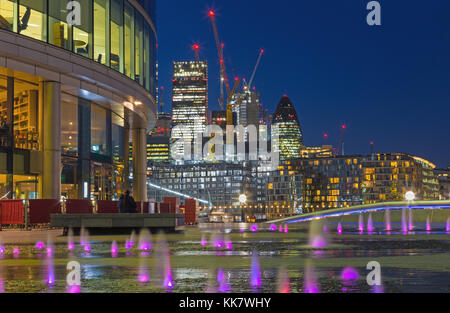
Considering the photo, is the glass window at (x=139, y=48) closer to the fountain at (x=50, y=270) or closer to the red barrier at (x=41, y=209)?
the red barrier at (x=41, y=209)

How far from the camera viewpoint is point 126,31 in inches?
1683

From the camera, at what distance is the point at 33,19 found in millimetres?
32844

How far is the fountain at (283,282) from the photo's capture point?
7559 mm

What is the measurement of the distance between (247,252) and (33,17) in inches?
902

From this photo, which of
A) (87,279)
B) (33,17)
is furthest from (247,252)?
(33,17)

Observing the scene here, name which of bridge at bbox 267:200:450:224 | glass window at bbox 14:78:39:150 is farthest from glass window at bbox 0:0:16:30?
bridge at bbox 267:200:450:224

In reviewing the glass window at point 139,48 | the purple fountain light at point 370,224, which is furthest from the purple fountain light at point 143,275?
the glass window at point 139,48

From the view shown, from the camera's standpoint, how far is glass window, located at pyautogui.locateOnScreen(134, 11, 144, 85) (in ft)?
146

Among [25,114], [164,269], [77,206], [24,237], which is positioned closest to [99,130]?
[25,114]

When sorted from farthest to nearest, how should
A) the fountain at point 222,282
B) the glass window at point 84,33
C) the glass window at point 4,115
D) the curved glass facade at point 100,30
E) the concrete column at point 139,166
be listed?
the concrete column at point 139,166 → the glass window at point 84,33 → the glass window at point 4,115 → the curved glass facade at point 100,30 → the fountain at point 222,282

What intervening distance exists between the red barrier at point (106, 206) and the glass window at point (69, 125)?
8.43 m

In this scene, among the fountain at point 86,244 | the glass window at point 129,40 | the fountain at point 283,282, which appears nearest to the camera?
the fountain at point 283,282

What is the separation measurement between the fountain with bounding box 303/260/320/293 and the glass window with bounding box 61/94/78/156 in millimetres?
31796
